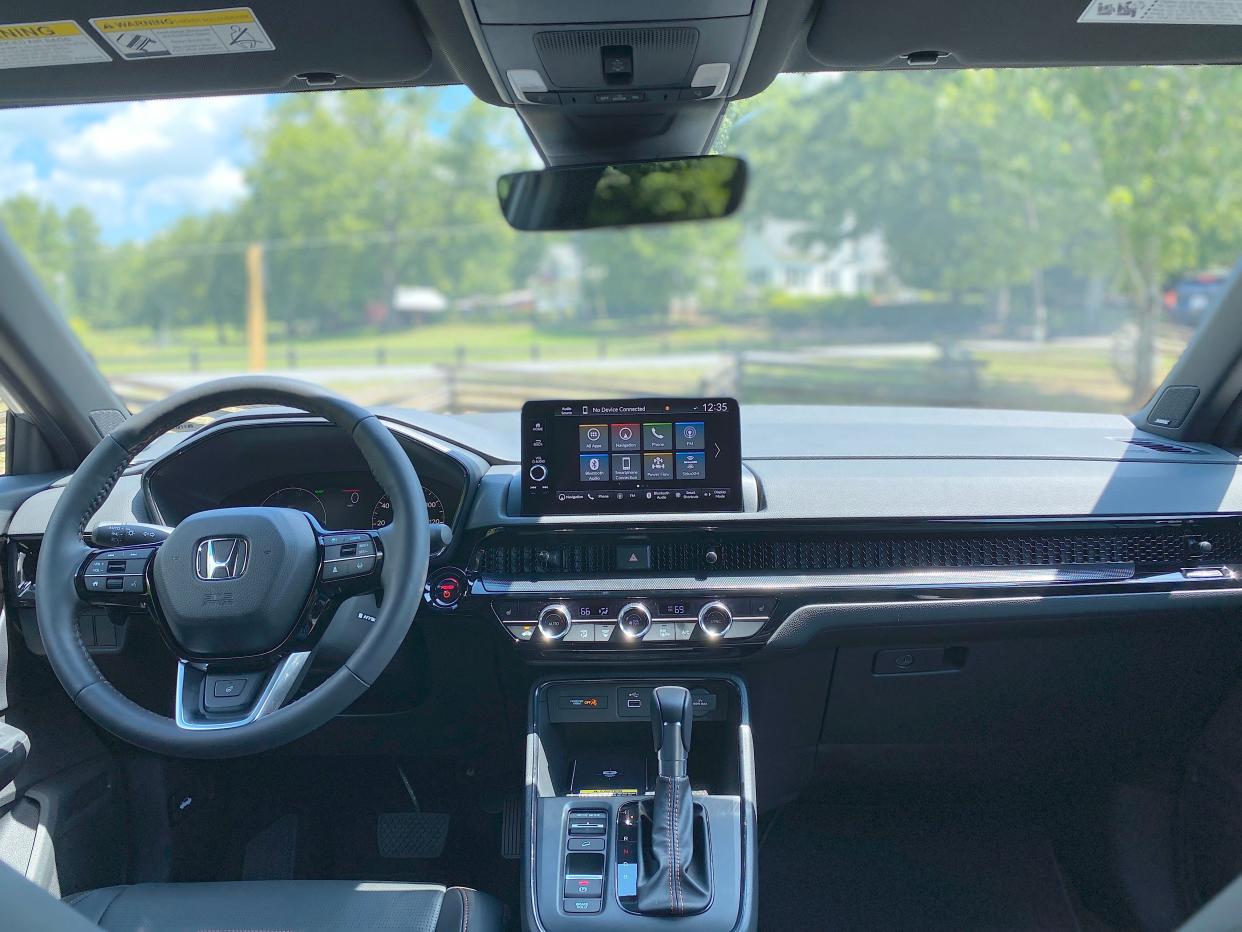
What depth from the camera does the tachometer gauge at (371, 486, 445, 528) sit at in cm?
284

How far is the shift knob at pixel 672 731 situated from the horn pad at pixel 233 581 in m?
0.92

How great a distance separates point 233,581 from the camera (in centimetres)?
207

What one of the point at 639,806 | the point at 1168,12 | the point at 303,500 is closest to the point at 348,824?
the point at 303,500

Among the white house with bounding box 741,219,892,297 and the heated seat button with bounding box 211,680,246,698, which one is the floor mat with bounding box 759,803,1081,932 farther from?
the white house with bounding box 741,219,892,297

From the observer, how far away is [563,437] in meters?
2.68

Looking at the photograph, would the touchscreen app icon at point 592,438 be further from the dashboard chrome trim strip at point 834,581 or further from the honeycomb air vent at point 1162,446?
the honeycomb air vent at point 1162,446

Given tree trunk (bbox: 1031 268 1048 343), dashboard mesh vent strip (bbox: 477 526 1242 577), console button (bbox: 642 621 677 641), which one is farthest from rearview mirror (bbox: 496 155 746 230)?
tree trunk (bbox: 1031 268 1048 343)

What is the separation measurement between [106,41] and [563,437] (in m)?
1.49

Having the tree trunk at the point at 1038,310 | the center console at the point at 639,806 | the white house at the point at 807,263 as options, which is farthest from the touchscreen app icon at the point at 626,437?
the white house at the point at 807,263

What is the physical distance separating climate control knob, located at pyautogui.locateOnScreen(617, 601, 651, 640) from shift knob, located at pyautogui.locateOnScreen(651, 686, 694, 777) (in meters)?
0.18

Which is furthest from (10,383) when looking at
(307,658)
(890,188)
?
(890,188)

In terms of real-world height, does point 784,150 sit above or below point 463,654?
above

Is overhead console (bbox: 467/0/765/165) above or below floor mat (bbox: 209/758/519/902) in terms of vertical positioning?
above

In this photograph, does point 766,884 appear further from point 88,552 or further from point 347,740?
point 88,552
